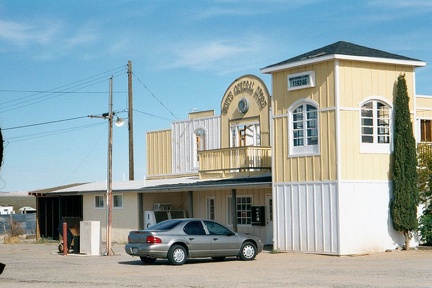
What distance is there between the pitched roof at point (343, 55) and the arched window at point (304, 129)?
1.60m

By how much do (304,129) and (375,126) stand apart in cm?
246

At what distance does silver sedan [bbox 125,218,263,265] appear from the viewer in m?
21.3

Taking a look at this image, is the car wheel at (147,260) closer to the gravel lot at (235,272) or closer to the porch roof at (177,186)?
the gravel lot at (235,272)

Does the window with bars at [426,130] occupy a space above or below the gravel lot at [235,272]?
above

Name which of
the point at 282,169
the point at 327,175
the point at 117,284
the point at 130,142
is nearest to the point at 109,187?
the point at 282,169

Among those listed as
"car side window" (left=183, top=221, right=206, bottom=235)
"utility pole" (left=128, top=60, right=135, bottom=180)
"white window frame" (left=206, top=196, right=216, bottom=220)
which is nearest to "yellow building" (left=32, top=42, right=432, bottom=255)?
"white window frame" (left=206, top=196, right=216, bottom=220)

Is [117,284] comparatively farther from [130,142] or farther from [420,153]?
[130,142]

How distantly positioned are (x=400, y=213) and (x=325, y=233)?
110 inches

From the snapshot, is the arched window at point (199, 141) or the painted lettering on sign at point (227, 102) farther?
the arched window at point (199, 141)

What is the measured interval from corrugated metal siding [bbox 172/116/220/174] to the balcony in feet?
18.5

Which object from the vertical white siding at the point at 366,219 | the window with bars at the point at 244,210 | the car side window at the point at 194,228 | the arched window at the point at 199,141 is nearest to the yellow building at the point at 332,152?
the vertical white siding at the point at 366,219

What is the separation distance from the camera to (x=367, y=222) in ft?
83.0

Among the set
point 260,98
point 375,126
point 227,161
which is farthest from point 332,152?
point 260,98

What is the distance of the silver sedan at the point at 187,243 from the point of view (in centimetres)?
2134
